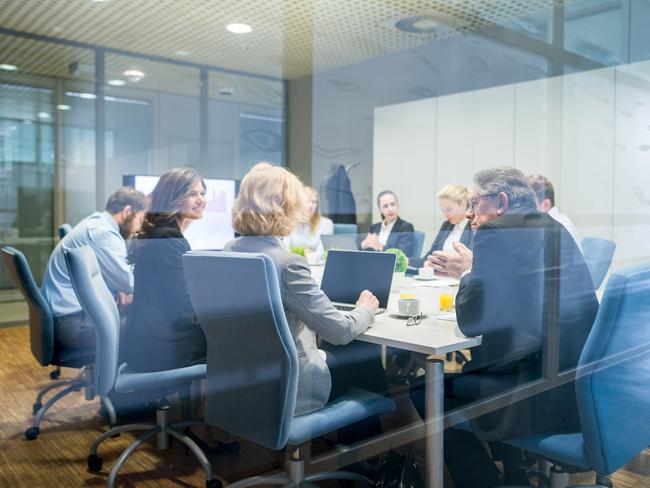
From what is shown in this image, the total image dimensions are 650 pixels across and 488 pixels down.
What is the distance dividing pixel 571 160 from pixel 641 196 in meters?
0.39

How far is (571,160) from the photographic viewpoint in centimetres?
280

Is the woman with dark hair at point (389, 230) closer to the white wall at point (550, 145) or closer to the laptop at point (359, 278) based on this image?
the white wall at point (550, 145)

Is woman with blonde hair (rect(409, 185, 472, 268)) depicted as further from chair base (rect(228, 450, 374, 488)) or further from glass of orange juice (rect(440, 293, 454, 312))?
chair base (rect(228, 450, 374, 488))

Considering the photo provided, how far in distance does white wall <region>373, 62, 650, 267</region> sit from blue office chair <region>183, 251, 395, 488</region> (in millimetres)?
1697

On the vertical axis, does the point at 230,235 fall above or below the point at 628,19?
below

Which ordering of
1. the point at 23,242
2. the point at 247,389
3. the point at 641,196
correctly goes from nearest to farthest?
the point at 247,389
the point at 23,242
the point at 641,196

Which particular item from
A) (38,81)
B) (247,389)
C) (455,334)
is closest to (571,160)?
(455,334)

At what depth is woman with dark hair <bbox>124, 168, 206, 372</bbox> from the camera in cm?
202

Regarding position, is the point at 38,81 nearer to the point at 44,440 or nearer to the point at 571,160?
the point at 44,440

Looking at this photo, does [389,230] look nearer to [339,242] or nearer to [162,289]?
[339,242]

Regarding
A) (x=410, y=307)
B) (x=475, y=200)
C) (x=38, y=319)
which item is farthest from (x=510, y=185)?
(x=38, y=319)

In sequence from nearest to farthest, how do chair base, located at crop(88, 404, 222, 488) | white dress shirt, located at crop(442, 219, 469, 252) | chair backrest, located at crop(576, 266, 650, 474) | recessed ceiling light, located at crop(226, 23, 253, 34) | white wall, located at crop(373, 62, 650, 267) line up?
chair backrest, located at crop(576, 266, 650, 474), chair base, located at crop(88, 404, 222, 488), recessed ceiling light, located at crop(226, 23, 253, 34), white wall, located at crop(373, 62, 650, 267), white dress shirt, located at crop(442, 219, 469, 252)

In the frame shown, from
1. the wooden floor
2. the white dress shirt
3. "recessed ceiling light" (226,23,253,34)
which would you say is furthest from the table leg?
"recessed ceiling light" (226,23,253,34)

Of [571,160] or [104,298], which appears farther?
[571,160]
